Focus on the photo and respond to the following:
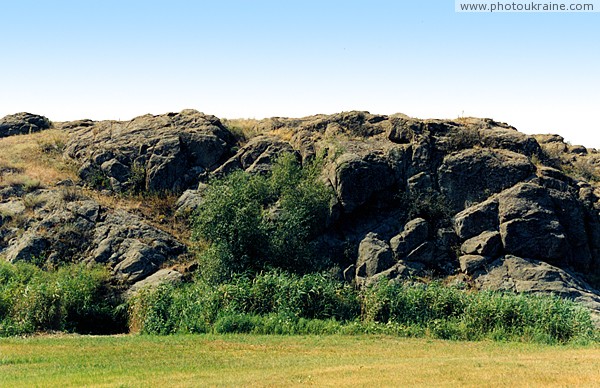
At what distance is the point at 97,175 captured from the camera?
43.2 metres

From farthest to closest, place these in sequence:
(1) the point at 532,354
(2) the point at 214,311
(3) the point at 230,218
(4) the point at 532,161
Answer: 1. (4) the point at 532,161
2. (3) the point at 230,218
3. (2) the point at 214,311
4. (1) the point at 532,354

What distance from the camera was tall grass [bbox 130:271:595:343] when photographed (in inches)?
1006

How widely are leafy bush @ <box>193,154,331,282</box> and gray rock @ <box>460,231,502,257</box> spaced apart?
8.29 m

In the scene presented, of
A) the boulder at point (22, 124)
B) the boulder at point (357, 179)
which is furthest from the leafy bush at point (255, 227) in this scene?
the boulder at point (22, 124)

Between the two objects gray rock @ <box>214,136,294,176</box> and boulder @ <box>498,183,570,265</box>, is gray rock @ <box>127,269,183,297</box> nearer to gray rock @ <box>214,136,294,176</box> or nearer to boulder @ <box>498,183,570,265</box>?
gray rock @ <box>214,136,294,176</box>

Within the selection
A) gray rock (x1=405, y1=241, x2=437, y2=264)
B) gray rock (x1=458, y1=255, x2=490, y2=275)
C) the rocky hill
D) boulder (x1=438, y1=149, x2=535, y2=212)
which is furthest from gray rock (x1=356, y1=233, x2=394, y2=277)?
boulder (x1=438, y1=149, x2=535, y2=212)

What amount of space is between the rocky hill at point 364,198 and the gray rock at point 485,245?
6cm

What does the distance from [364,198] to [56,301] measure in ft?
59.9

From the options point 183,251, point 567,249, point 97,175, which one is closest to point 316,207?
point 183,251

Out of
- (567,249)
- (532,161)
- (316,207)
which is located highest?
(532,161)

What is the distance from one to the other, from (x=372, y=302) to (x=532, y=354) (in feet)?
28.5

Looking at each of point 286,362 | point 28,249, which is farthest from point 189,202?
point 286,362

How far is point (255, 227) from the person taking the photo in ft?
105

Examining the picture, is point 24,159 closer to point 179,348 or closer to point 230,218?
point 230,218
